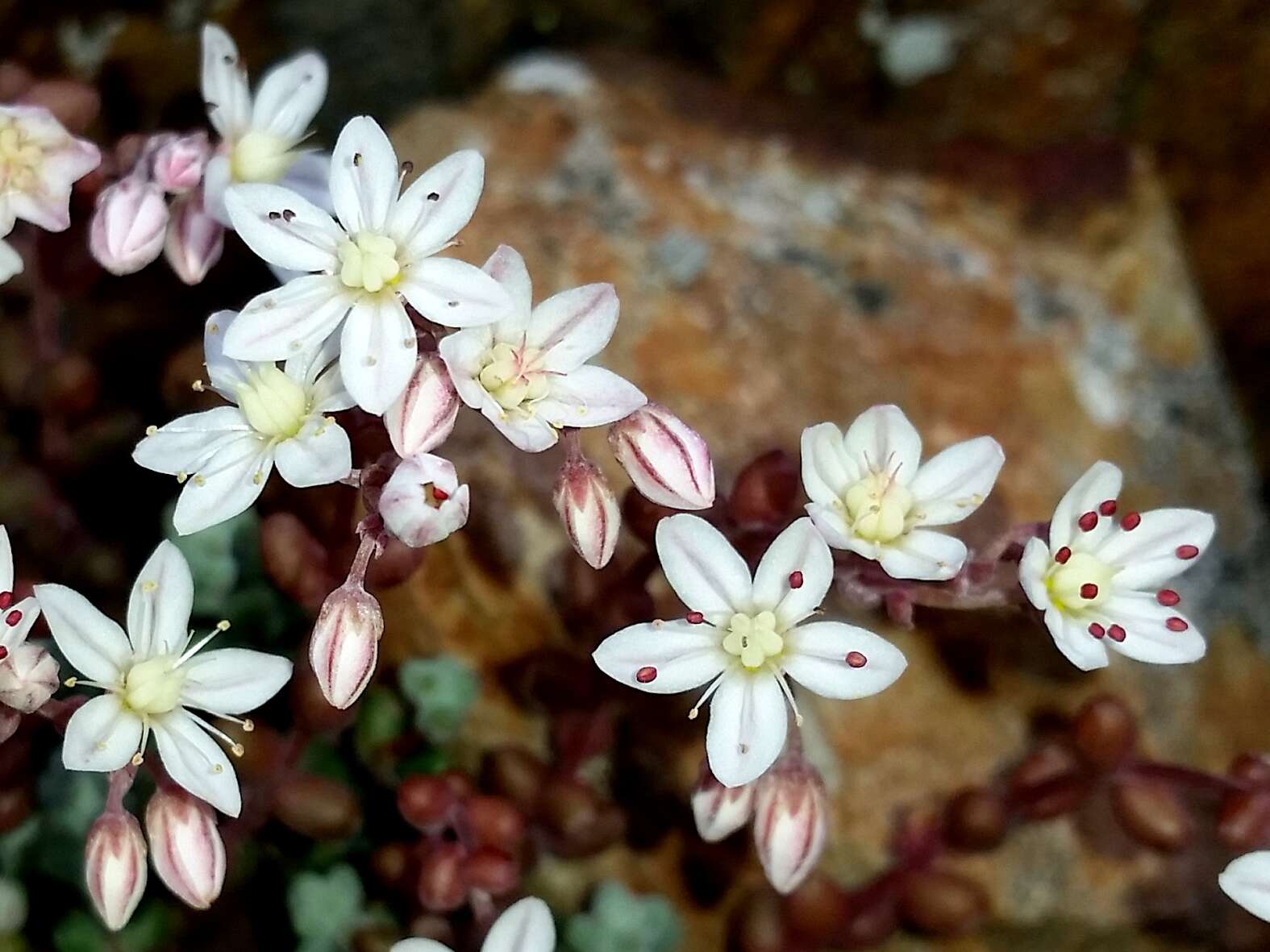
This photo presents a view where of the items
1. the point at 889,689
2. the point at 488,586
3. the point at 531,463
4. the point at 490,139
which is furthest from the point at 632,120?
the point at 889,689

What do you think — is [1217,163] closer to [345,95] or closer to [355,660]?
[345,95]

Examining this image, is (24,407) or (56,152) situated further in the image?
(24,407)

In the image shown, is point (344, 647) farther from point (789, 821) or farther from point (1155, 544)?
point (1155, 544)

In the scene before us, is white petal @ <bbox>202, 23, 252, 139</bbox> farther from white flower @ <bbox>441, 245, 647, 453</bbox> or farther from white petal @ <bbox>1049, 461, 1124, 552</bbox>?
white petal @ <bbox>1049, 461, 1124, 552</bbox>

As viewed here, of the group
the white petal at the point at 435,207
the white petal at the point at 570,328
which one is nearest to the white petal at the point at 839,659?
the white petal at the point at 570,328

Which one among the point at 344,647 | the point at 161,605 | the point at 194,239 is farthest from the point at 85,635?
the point at 194,239

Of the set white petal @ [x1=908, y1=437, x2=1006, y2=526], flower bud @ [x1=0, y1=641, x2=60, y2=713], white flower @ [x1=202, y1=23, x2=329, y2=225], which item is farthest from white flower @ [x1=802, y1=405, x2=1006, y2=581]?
flower bud @ [x1=0, y1=641, x2=60, y2=713]
